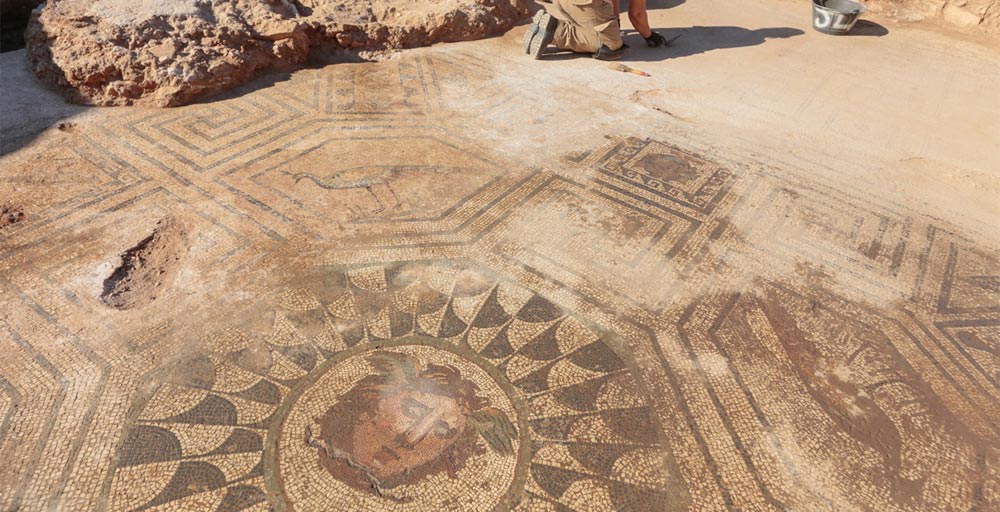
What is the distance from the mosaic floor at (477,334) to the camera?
1.79 m

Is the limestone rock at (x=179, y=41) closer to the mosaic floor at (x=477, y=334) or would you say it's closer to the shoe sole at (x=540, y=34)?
the mosaic floor at (x=477, y=334)

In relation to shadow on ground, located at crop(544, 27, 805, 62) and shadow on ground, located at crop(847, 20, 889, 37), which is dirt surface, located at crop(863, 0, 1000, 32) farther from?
shadow on ground, located at crop(544, 27, 805, 62)

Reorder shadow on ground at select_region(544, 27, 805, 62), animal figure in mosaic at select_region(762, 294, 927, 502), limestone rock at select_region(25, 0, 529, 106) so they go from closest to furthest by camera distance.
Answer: animal figure in mosaic at select_region(762, 294, 927, 502) < limestone rock at select_region(25, 0, 529, 106) < shadow on ground at select_region(544, 27, 805, 62)

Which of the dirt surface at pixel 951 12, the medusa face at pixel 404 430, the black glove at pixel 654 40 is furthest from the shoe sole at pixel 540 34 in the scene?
the dirt surface at pixel 951 12

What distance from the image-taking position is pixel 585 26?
15.8ft

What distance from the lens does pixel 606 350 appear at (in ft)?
7.32

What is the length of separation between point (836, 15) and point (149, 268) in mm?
6546

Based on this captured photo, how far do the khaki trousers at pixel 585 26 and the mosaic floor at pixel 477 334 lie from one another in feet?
5.86

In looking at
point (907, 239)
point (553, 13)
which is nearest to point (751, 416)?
point (907, 239)

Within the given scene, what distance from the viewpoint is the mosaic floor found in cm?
179

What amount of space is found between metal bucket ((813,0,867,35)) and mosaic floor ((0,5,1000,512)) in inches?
128

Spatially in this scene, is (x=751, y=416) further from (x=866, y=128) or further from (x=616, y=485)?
(x=866, y=128)

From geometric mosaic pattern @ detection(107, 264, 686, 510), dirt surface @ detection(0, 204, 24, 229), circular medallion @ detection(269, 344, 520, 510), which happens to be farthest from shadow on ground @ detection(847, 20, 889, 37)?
dirt surface @ detection(0, 204, 24, 229)

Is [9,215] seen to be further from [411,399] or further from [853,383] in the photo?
[853,383]
